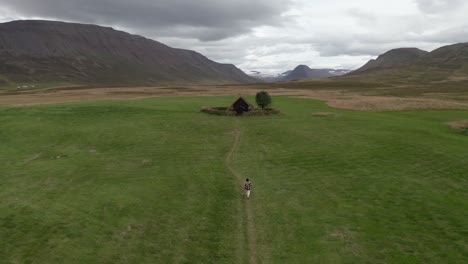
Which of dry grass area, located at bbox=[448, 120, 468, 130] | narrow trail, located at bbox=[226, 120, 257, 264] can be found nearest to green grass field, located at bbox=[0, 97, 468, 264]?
narrow trail, located at bbox=[226, 120, 257, 264]

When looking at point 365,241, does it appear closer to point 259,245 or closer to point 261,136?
point 259,245

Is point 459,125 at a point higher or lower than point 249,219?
higher

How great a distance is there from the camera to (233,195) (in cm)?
2880

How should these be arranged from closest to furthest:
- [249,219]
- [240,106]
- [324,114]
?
[249,219] < [324,114] < [240,106]

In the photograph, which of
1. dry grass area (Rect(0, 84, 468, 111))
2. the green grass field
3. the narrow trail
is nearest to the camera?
the narrow trail

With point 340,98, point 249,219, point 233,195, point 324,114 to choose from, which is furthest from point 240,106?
point 340,98

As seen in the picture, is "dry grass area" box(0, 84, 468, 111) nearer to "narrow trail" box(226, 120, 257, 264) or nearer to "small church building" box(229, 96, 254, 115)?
"small church building" box(229, 96, 254, 115)

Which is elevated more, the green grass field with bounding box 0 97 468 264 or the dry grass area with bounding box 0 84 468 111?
the dry grass area with bounding box 0 84 468 111

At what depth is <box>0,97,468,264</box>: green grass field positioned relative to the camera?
2091cm

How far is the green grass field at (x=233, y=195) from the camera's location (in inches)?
823

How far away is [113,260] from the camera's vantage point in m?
19.8

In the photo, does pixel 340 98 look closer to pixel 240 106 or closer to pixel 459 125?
pixel 240 106

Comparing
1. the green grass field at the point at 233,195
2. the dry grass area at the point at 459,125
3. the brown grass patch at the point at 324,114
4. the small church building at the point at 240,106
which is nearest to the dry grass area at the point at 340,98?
the brown grass patch at the point at 324,114

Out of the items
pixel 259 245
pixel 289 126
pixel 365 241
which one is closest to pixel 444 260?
pixel 365 241
